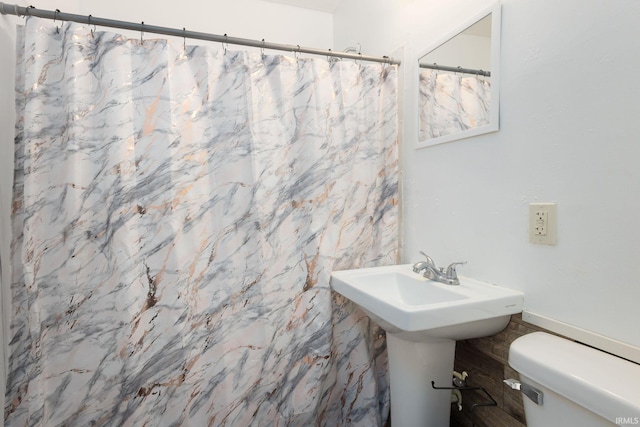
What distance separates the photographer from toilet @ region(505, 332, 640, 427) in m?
0.63

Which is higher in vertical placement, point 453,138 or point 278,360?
point 453,138

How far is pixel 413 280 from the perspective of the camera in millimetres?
1401

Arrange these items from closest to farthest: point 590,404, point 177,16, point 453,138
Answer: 1. point 590,404
2. point 453,138
3. point 177,16

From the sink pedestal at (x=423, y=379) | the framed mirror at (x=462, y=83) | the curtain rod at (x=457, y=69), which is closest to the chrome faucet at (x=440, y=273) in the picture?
the sink pedestal at (x=423, y=379)

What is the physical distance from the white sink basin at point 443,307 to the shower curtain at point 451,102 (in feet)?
2.05

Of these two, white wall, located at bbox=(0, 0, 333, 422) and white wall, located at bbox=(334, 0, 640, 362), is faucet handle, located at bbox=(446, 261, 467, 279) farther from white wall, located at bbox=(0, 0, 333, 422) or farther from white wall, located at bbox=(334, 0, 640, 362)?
white wall, located at bbox=(0, 0, 333, 422)

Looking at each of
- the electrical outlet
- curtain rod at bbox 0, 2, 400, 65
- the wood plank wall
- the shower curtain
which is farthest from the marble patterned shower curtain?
the electrical outlet

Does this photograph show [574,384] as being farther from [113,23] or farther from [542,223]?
[113,23]

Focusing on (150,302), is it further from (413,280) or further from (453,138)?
(453,138)

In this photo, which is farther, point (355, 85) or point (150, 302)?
point (355, 85)

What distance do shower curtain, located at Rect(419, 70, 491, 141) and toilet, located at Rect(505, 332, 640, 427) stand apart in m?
0.78

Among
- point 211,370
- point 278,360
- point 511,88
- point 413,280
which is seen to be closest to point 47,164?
point 211,370

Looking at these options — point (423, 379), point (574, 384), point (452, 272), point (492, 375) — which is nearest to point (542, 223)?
point (452, 272)

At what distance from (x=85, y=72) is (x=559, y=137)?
1.69 m
